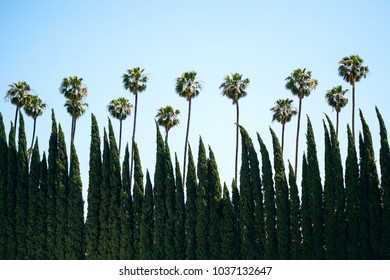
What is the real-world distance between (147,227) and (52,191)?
7309mm

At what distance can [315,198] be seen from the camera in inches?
1249

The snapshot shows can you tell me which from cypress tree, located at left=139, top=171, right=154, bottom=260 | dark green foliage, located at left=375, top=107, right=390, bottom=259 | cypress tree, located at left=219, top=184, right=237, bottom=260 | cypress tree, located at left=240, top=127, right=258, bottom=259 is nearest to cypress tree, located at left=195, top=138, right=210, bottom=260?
cypress tree, located at left=219, top=184, right=237, bottom=260

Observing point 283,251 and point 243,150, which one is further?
point 243,150

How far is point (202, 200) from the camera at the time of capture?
1316 inches

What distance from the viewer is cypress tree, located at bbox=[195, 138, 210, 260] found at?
106ft

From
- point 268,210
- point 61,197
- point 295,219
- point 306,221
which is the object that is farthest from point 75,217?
point 306,221

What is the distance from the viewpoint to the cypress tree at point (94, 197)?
3444 cm

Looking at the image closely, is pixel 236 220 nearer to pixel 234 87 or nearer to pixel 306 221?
pixel 306 221

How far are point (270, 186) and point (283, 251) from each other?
405cm

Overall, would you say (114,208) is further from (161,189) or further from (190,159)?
(190,159)

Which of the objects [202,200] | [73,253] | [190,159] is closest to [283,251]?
[202,200]
